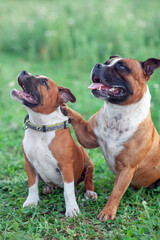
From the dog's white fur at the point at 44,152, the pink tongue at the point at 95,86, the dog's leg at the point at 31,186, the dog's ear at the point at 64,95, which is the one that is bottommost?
the dog's leg at the point at 31,186

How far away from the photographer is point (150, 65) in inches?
136

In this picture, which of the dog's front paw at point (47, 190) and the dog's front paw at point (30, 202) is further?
the dog's front paw at point (47, 190)

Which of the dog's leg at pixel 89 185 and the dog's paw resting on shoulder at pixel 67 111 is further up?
the dog's paw resting on shoulder at pixel 67 111

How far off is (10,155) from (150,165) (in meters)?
2.27

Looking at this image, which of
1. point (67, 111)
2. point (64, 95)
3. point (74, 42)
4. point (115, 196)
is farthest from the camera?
point (74, 42)

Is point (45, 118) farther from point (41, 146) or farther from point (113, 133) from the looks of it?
point (113, 133)

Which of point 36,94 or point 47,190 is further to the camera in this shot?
point 47,190

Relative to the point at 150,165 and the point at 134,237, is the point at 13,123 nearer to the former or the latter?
the point at 150,165

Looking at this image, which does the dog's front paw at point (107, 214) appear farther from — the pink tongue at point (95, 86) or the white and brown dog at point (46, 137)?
the pink tongue at point (95, 86)

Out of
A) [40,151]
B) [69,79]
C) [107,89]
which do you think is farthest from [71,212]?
[69,79]

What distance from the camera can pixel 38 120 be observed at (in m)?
3.49

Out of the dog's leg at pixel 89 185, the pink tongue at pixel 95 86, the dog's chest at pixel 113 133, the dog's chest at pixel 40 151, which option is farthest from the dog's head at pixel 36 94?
the dog's leg at pixel 89 185

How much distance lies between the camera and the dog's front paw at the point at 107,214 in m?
3.43

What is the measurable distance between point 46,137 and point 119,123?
2.64 feet
